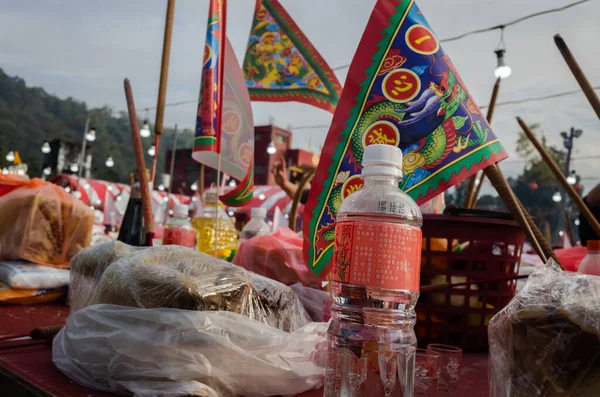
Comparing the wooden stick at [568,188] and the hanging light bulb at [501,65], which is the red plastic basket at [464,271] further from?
the hanging light bulb at [501,65]

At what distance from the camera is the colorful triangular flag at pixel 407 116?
125 cm

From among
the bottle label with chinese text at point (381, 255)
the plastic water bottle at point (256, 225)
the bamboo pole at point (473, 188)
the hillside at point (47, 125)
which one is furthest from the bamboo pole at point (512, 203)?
the hillside at point (47, 125)

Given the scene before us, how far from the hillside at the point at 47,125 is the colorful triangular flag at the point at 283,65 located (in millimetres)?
44109

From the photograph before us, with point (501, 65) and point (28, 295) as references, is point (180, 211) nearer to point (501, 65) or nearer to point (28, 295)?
point (28, 295)

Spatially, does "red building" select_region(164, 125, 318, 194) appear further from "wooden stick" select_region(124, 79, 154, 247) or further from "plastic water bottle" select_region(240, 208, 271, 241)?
"wooden stick" select_region(124, 79, 154, 247)

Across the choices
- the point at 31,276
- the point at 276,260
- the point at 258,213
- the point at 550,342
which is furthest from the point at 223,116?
the point at 550,342

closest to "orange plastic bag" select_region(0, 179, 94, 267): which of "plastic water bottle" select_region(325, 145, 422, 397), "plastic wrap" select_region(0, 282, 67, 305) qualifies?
"plastic wrap" select_region(0, 282, 67, 305)

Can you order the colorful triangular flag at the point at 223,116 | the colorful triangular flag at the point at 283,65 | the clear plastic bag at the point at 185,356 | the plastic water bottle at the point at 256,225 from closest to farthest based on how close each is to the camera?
the clear plastic bag at the point at 185,356, the colorful triangular flag at the point at 223,116, the plastic water bottle at the point at 256,225, the colorful triangular flag at the point at 283,65

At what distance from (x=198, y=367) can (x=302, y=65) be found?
87.1 inches

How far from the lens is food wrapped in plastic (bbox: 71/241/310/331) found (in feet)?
3.85

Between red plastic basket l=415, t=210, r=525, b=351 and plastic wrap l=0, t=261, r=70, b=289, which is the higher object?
red plastic basket l=415, t=210, r=525, b=351

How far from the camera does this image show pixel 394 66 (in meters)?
1.30

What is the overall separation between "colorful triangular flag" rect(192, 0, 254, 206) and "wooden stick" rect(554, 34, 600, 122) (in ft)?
4.12

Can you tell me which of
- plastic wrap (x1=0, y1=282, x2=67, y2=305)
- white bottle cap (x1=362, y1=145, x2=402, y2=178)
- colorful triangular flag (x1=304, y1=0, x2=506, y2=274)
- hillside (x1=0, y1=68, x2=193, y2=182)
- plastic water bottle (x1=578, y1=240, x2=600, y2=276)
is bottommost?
plastic wrap (x1=0, y1=282, x2=67, y2=305)
